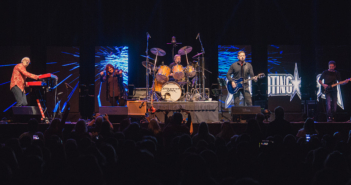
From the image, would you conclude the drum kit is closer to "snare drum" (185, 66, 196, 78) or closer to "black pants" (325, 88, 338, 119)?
"snare drum" (185, 66, 196, 78)

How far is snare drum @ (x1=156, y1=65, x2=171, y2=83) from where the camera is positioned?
11.0 m

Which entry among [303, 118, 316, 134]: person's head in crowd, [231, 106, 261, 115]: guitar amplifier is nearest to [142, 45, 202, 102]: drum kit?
[231, 106, 261, 115]: guitar amplifier

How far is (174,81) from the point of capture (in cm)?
1115

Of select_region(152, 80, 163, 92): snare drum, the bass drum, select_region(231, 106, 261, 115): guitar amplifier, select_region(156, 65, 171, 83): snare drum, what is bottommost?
select_region(231, 106, 261, 115): guitar amplifier

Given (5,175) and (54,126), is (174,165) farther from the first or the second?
(54,126)

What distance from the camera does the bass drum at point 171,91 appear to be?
35.3 feet

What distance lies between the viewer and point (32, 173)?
3104 millimetres

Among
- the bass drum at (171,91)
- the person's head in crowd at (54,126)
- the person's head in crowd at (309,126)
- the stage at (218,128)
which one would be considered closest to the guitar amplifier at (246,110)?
the stage at (218,128)

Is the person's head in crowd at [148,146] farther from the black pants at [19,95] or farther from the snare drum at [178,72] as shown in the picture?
the black pants at [19,95]

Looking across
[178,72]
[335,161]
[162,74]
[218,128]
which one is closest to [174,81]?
[178,72]

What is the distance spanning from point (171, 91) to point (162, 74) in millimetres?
713

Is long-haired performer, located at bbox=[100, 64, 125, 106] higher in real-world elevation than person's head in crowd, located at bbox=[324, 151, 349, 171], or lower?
higher

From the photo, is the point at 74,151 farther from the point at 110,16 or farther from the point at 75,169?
the point at 110,16

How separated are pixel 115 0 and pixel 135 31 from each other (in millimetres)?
1560
